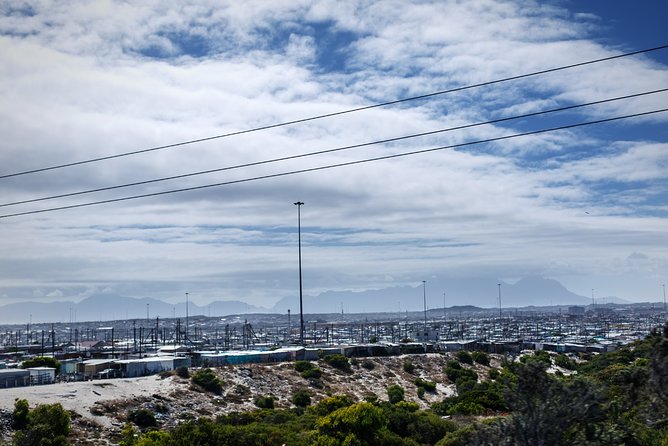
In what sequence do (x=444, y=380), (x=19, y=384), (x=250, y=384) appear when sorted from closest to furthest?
(x=19, y=384) < (x=250, y=384) < (x=444, y=380)

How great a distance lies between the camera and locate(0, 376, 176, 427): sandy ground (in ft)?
139

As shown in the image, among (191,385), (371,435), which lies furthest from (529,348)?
(371,435)

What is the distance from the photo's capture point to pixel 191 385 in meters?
55.2

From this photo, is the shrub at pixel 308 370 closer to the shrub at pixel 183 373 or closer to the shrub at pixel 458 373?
the shrub at pixel 183 373

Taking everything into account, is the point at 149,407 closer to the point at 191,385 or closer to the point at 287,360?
the point at 191,385

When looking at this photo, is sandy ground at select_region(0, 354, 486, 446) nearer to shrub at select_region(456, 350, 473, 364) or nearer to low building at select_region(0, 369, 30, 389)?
shrub at select_region(456, 350, 473, 364)

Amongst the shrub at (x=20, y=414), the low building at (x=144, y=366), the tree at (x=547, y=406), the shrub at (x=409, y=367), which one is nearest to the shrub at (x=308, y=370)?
the shrub at (x=409, y=367)

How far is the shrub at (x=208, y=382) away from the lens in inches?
2184

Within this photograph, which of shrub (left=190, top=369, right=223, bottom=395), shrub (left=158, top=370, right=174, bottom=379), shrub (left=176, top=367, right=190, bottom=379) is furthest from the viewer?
shrub (left=158, top=370, right=174, bottom=379)

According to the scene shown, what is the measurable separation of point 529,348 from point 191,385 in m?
67.1

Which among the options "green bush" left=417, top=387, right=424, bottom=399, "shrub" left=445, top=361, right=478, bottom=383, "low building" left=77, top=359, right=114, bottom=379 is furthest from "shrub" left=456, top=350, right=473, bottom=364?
"low building" left=77, top=359, right=114, bottom=379

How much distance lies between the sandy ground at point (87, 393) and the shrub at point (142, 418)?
1410 millimetres

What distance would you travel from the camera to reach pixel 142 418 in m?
42.9

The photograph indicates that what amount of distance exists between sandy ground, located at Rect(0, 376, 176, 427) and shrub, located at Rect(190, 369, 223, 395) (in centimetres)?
216
